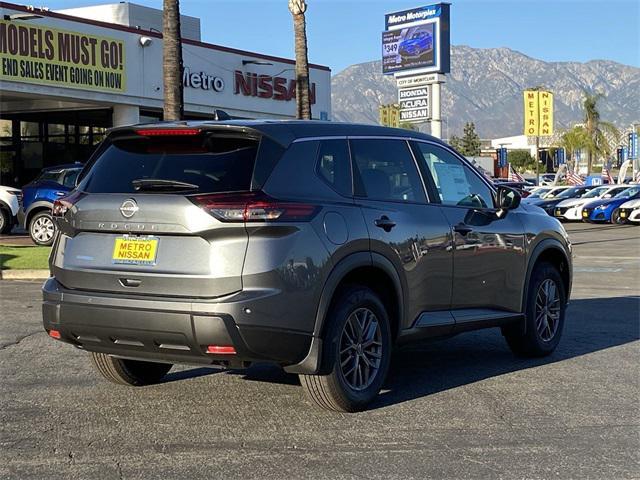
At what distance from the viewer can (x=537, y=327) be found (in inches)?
314

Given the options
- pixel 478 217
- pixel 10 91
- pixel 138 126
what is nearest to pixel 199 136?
pixel 138 126

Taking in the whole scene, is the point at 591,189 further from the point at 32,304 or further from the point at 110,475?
the point at 110,475

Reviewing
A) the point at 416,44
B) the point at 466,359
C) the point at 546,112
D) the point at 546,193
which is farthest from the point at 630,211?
the point at 546,112

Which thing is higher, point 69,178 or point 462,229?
point 69,178

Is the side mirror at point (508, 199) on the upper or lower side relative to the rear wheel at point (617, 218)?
upper

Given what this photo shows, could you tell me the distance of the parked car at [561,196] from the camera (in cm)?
3891

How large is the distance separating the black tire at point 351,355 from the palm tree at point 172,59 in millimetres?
11406

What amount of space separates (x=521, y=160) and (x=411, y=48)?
10116 centimetres

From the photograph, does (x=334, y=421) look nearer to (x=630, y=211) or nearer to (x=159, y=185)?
(x=159, y=185)

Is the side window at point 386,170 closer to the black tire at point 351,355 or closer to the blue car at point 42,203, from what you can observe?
the black tire at point 351,355

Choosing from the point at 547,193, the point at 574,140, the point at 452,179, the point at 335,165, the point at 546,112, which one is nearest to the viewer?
the point at 335,165

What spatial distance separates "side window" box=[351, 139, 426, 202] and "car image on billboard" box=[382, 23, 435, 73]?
32.2 meters

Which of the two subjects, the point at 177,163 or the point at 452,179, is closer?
the point at 177,163

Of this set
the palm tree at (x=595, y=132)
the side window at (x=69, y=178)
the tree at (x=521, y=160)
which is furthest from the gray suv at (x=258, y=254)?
the tree at (x=521, y=160)
